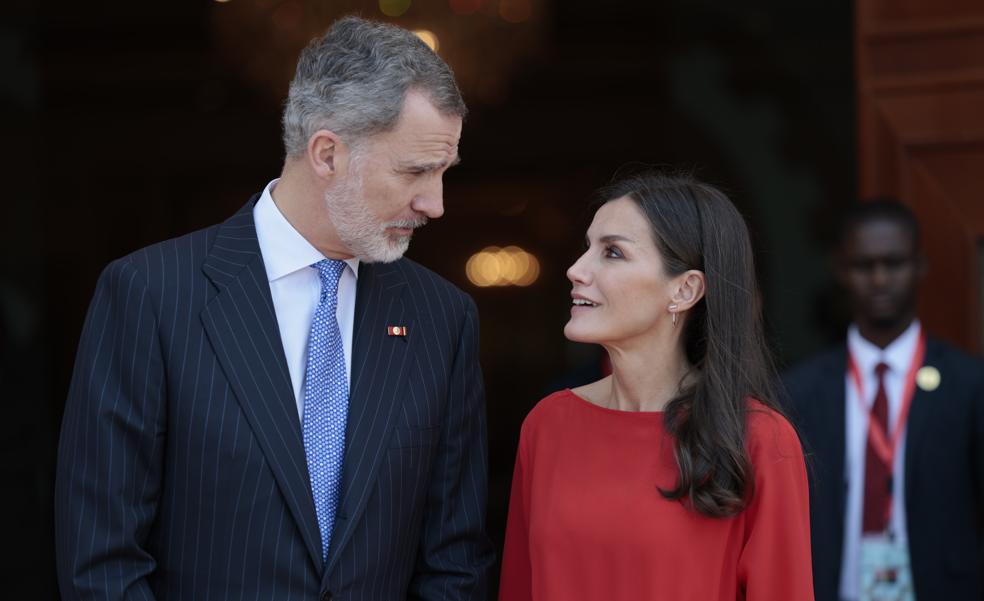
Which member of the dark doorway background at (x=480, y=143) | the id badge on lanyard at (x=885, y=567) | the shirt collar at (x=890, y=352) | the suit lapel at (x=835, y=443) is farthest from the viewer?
the dark doorway background at (x=480, y=143)

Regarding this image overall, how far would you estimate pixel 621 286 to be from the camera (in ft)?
8.45

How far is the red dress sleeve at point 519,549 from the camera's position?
2.67 meters

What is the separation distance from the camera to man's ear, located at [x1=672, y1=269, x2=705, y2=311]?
8.54ft

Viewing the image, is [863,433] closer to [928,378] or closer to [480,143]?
[928,378]

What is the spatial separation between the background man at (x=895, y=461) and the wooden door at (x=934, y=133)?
0.55m

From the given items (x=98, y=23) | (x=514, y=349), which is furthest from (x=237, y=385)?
(x=514, y=349)

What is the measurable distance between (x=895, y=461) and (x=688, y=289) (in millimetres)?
1531

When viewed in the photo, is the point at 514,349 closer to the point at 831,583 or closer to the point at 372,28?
the point at 831,583

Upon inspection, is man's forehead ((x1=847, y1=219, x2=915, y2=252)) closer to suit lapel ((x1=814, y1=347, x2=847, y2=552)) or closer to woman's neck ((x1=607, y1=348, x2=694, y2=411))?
suit lapel ((x1=814, y1=347, x2=847, y2=552))

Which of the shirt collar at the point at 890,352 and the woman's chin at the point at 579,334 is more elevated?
the shirt collar at the point at 890,352

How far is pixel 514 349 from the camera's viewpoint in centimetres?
959

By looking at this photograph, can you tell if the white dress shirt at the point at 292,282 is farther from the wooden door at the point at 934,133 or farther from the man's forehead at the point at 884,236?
the wooden door at the point at 934,133

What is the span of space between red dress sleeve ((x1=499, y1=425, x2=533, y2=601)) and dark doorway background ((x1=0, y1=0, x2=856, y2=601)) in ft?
2.61

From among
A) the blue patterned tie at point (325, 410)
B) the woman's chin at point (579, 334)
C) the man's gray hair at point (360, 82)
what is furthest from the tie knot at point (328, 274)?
the woman's chin at point (579, 334)
